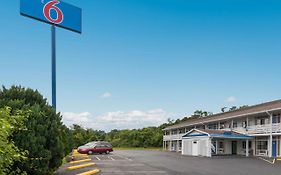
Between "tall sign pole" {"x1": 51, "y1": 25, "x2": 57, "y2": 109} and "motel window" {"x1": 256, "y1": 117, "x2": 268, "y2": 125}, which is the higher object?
"tall sign pole" {"x1": 51, "y1": 25, "x2": 57, "y2": 109}

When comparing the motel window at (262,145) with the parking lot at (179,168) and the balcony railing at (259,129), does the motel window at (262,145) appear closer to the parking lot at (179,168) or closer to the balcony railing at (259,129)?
the balcony railing at (259,129)

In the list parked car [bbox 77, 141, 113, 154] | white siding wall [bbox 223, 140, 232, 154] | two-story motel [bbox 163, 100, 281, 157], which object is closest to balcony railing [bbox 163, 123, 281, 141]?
two-story motel [bbox 163, 100, 281, 157]

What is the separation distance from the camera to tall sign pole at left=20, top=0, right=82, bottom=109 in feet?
57.7

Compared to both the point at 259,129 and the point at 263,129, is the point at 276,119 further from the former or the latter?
the point at 259,129

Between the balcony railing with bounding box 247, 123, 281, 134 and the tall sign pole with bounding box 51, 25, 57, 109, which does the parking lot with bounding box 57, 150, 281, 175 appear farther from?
the balcony railing with bounding box 247, 123, 281, 134

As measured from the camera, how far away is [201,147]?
39594mm

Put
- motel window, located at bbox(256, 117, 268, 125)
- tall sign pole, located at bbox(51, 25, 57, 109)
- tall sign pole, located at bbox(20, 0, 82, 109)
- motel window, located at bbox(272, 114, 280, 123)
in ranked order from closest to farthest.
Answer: tall sign pole, located at bbox(51, 25, 57, 109) < tall sign pole, located at bbox(20, 0, 82, 109) < motel window, located at bbox(272, 114, 280, 123) < motel window, located at bbox(256, 117, 268, 125)

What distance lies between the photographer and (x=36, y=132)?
1028 cm

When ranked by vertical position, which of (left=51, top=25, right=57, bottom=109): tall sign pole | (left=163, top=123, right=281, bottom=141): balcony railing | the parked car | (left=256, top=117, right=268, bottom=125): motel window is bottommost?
the parked car

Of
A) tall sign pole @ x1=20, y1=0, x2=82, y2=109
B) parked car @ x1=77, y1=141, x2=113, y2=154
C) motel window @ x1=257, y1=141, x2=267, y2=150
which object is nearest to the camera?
tall sign pole @ x1=20, y1=0, x2=82, y2=109

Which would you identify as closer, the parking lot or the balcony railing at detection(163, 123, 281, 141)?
the parking lot

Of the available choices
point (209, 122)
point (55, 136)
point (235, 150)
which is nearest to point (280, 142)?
point (235, 150)

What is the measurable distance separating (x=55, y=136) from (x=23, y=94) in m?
1.72

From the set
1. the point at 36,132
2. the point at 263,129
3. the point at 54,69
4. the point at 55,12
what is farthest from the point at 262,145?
the point at 36,132
